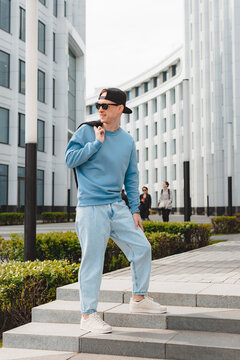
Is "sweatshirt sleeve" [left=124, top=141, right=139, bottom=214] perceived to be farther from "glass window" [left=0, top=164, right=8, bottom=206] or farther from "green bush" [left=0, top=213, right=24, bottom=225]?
"glass window" [left=0, top=164, right=8, bottom=206]

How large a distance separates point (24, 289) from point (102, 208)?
188 cm

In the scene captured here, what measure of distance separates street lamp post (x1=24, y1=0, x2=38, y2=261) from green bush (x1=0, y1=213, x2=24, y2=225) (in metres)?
23.3

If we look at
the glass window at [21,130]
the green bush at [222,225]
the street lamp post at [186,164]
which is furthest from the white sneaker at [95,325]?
the glass window at [21,130]

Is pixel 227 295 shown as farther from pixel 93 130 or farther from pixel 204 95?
pixel 204 95

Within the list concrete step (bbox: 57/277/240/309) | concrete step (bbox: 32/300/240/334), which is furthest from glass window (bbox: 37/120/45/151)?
concrete step (bbox: 32/300/240/334)

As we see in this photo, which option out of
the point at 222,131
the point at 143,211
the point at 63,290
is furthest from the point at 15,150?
the point at 63,290

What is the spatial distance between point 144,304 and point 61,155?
37.5 meters

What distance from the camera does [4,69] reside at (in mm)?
34438

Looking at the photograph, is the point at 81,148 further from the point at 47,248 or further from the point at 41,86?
the point at 41,86

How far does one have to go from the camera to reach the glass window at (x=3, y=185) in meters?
34.0

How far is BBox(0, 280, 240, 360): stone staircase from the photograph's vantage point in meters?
4.38

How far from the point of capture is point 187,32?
197ft

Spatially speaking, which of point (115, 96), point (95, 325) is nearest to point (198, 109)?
point (115, 96)

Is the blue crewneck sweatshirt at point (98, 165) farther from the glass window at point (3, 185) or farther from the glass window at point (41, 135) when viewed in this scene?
the glass window at point (41, 135)
